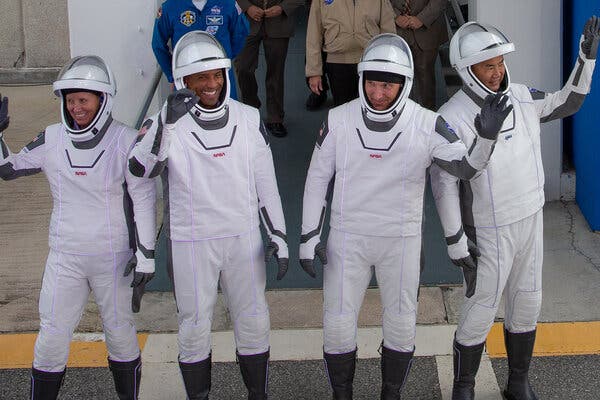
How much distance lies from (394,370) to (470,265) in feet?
2.12

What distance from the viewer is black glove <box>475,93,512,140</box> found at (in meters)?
4.69

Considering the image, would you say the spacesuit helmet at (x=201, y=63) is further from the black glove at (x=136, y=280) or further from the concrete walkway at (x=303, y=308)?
the concrete walkway at (x=303, y=308)

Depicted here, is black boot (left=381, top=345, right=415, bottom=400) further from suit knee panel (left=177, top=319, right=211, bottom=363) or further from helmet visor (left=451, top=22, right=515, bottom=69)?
helmet visor (left=451, top=22, right=515, bottom=69)

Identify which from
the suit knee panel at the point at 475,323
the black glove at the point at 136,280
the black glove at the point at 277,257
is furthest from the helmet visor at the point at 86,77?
the suit knee panel at the point at 475,323

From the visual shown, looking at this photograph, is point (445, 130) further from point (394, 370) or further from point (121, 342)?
point (121, 342)

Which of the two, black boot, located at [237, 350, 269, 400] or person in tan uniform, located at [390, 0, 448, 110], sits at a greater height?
person in tan uniform, located at [390, 0, 448, 110]

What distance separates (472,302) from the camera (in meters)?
5.25

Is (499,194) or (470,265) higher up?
(499,194)

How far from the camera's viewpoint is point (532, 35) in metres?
7.71

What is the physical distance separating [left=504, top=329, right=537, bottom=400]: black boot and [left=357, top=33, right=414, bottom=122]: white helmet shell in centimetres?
134

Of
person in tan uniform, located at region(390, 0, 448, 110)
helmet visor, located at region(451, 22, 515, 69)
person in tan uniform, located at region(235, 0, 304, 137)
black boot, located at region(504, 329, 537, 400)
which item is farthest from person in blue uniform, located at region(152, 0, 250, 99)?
black boot, located at region(504, 329, 537, 400)

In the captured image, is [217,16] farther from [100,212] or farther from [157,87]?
[100,212]

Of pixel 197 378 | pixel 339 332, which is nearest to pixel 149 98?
pixel 197 378

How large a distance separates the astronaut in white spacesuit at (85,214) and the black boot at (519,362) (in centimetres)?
187
